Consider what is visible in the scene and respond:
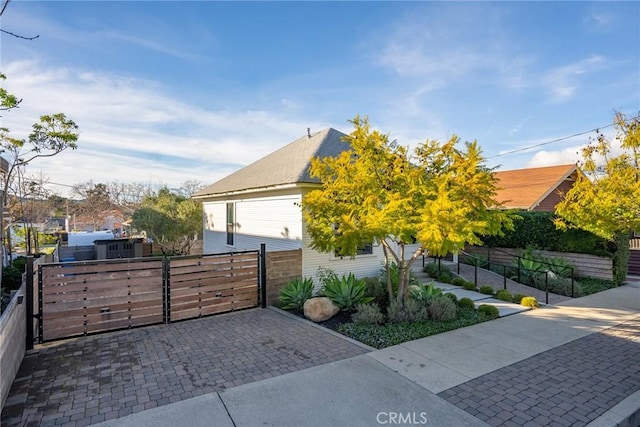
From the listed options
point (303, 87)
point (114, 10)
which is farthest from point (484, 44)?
point (114, 10)

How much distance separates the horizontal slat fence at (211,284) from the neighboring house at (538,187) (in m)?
13.0

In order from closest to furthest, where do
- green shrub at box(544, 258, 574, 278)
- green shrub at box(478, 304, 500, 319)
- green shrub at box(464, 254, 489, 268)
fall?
green shrub at box(478, 304, 500, 319)
green shrub at box(544, 258, 574, 278)
green shrub at box(464, 254, 489, 268)

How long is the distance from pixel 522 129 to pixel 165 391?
1899cm

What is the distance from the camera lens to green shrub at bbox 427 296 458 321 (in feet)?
23.1

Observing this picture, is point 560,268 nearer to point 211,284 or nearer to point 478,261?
point 478,261

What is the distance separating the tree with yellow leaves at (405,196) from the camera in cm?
597

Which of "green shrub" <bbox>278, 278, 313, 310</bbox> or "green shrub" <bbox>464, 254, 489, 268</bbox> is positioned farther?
"green shrub" <bbox>464, 254, 489, 268</bbox>

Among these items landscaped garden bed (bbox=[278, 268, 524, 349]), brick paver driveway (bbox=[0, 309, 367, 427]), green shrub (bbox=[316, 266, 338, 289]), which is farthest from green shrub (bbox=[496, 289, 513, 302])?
brick paver driveway (bbox=[0, 309, 367, 427])

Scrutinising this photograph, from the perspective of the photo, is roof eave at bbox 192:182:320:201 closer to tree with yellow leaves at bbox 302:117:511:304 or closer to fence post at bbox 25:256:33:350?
tree with yellow leaves at bbox 302:117:511:304

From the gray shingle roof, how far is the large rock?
10.4ft

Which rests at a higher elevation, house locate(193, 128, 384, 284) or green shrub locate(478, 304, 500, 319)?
house locate(193, 128, 384, 284)

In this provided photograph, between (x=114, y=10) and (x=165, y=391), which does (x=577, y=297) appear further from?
(x=114, y=10)

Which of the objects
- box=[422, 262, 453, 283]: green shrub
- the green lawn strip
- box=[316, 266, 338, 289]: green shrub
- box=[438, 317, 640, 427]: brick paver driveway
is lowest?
box=[438, 317, 640, 427]: brick paver driveway

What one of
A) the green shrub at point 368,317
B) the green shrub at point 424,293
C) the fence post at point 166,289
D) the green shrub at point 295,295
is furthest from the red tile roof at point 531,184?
the fence post at point 166,289
